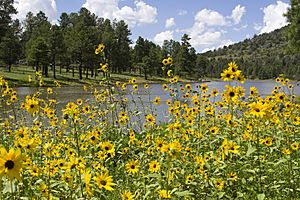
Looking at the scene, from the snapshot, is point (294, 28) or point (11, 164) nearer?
point (11, 164)

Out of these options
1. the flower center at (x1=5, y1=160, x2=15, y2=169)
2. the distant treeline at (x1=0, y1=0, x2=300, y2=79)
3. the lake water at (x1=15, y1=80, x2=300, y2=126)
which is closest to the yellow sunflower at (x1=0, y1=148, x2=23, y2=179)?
the flower center at (x1=5, y1=160, x2=15, y2=169)

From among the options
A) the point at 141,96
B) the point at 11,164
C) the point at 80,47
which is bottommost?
the point at 141,96

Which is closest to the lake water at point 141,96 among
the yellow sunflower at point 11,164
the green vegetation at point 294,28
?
the green vegetation at point 294,28

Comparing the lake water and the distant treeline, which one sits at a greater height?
the distant treeline

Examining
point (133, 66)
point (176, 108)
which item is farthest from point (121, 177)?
point (133, 66)

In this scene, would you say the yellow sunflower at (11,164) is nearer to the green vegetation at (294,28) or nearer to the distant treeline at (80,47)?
the distant treeline at (80,47)

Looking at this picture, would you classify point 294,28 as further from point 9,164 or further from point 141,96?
point 9,164

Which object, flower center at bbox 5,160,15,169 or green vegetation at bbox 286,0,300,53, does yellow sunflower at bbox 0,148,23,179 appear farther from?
green vegetation at bbox 286,0,300,53

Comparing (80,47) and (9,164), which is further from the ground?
(80,47)

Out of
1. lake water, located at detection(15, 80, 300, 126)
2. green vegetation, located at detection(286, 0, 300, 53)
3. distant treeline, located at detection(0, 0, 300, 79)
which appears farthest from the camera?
distant treeline, located at detection(0, 0, 300, 79)

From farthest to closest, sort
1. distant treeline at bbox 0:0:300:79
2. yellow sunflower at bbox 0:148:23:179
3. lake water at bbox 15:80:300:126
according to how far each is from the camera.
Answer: distant treeline at bbox 0:0:300:79, lake water at bbox 15:80:300:126, yellow sunflower at bbox 0:148:23:179

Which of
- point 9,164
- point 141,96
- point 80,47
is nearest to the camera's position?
point 9,164

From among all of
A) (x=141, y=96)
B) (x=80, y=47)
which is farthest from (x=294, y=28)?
(x=80, y=47)

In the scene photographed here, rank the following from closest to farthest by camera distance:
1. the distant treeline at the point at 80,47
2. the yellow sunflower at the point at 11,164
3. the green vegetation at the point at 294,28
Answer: the yellow sunflower at the point at 11,164 → the green vegetation at the point at 294,28 → the distant treeline at the point at 80,47
